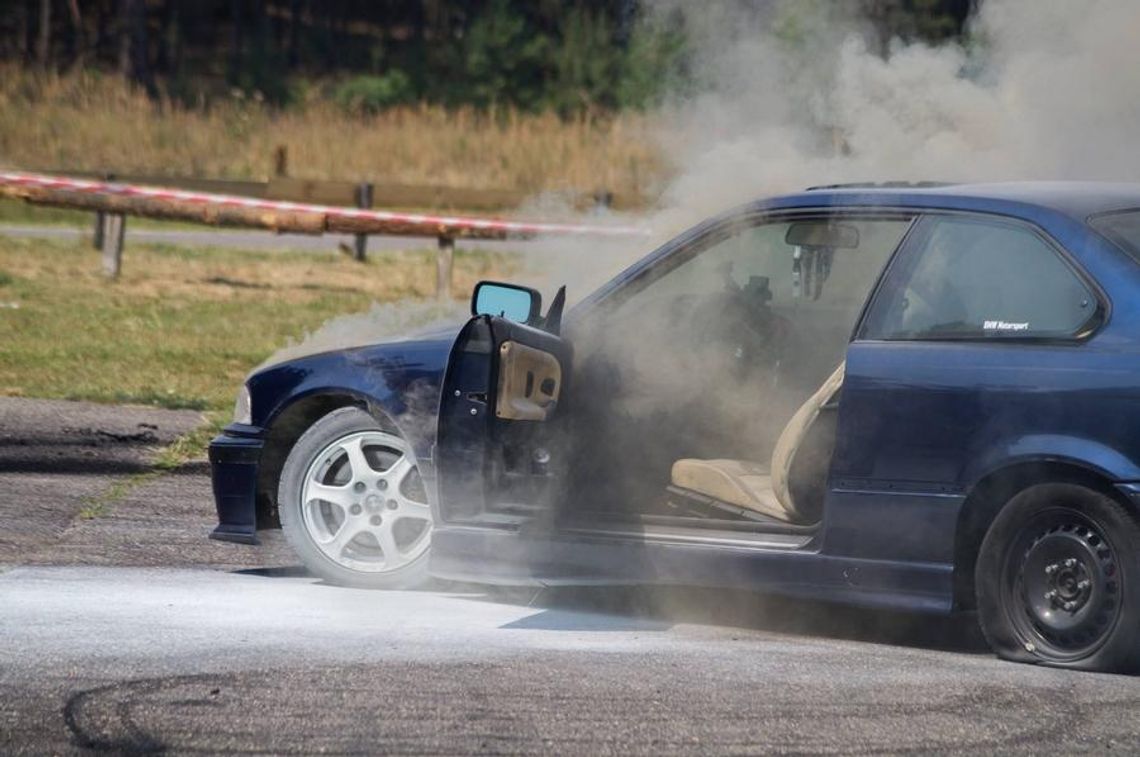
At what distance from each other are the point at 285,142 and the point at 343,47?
24931 millimetres

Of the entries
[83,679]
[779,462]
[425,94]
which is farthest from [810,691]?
[425,94]

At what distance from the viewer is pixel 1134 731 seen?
569 cm

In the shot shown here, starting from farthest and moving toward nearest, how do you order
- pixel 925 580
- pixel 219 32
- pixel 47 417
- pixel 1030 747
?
pixel 219 32
pixel 47 417
pixel 925 580
pixel 1030 747

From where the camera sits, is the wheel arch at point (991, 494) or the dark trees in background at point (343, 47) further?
the dark trees in background at point (343, 47)

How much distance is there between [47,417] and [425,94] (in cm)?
4305

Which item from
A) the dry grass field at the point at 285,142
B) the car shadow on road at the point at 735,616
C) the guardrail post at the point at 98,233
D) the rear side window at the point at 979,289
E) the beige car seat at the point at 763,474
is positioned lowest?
the car shadow on road at the point at 735,616

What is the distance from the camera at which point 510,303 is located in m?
7.29

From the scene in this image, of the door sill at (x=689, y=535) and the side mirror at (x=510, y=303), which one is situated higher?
the side mirror at (x=510, y=303)

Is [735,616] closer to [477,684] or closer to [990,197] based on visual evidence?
[477,684]

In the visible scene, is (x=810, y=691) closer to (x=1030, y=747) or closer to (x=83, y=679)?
(x=1030, y=747)

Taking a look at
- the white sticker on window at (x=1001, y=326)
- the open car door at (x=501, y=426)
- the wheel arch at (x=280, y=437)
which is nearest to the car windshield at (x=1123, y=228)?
the white sticker on window at (x=1001, y=326)

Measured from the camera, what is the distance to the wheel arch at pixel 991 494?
250 inches

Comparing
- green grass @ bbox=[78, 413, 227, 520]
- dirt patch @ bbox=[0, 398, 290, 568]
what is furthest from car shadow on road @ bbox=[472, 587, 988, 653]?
green grass @ bbox=[78, 413, 227, 520]

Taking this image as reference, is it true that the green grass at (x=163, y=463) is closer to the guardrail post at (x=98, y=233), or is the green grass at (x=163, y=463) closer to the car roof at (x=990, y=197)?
the car roof at (x=990, y=197)
